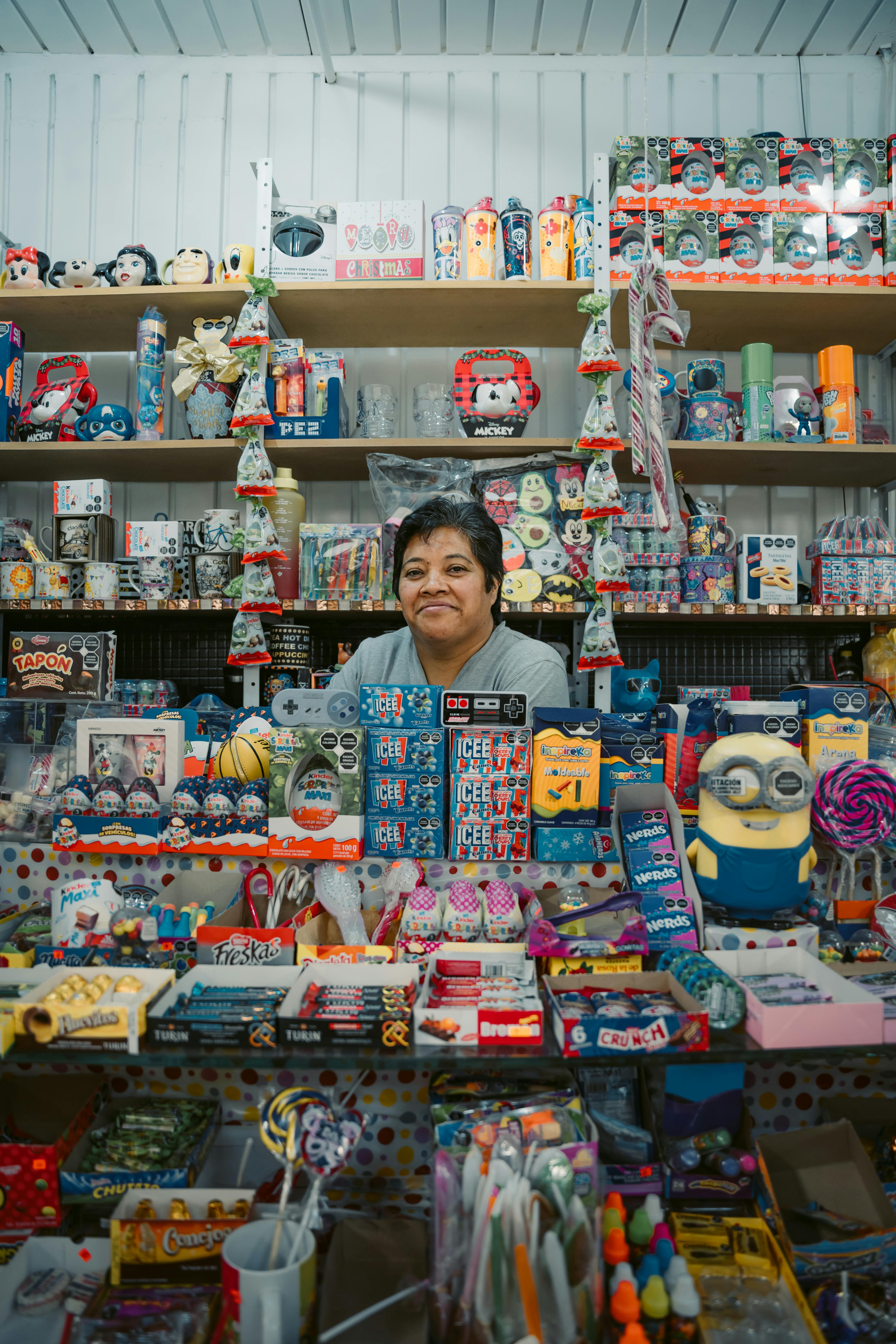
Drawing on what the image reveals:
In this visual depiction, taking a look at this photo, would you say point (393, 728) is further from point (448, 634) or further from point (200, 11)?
point (200, 11)

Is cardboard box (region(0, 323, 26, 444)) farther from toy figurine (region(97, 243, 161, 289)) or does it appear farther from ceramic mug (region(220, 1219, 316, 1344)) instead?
ceramic mug (region(220, 1219, 316, 1344))

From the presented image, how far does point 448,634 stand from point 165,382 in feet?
7.18

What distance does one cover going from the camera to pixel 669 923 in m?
1.26

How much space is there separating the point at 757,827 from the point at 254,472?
2065 millimetres

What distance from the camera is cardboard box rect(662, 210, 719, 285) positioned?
2834mm

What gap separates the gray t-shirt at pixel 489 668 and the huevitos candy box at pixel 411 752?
627 millimetres

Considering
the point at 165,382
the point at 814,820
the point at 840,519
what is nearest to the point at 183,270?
the point at 165,382

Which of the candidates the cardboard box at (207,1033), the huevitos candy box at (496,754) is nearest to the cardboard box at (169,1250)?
the cardboard box at (207,1033)

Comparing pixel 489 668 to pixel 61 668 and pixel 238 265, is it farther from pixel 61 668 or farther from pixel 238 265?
pixel 238 265

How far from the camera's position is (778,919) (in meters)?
1.30

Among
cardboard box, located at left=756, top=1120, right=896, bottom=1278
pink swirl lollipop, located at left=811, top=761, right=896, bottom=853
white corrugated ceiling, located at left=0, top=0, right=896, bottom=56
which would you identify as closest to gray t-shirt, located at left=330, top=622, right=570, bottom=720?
pink swirl lollipop, located at left=811, top=761, right=896, bottom=853

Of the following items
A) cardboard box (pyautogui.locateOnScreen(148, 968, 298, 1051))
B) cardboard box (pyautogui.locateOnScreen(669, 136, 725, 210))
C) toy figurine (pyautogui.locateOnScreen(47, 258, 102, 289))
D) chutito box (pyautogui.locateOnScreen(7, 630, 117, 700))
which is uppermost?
cardboard box (pyautogui.locateOnScreen(669, 136, 725, 210))

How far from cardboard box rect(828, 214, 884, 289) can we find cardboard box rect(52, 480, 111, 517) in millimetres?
2740

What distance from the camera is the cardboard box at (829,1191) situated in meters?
0.99
